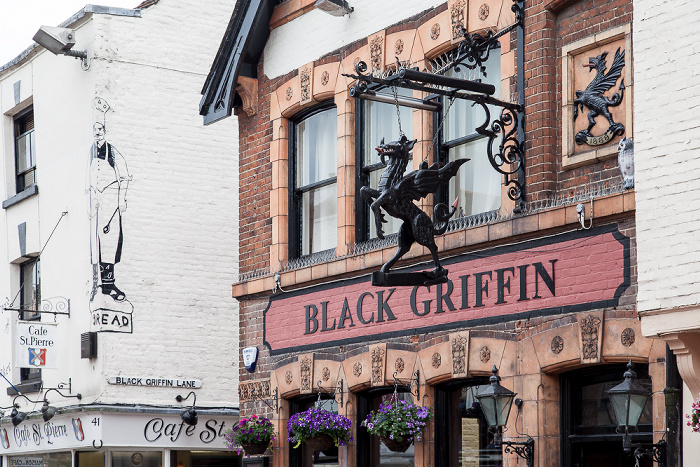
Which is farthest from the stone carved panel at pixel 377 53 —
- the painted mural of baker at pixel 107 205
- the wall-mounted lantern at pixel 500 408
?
the painted mural of baker at pixel 107 205

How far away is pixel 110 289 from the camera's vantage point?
18.1 m

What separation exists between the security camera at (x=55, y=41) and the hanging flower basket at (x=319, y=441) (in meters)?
8.13

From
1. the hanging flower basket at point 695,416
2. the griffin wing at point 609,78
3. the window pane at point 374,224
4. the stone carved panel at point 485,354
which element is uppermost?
the griffin wing at point 609,78

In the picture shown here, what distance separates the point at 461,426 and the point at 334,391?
6.44 feet

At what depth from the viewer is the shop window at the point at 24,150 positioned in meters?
20.5

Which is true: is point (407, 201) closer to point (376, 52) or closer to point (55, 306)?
point (376, 52)

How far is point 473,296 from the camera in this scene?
11727 millimetres

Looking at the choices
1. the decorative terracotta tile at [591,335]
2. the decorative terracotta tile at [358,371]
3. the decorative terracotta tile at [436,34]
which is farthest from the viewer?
the decorative terracotta tile at [358,371]

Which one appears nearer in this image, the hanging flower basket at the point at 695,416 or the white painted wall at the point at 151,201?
the hanging flower basket at the point at 695,416

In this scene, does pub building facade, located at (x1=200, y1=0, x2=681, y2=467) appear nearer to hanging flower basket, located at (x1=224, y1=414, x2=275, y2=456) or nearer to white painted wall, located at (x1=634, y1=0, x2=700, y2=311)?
hanging flower basket, located at (x1=224, y1=414, x2=275, y2=456)

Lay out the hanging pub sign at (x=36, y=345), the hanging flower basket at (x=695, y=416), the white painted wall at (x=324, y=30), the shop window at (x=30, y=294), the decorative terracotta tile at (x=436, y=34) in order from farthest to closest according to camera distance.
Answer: the shop window at (x=30, y=294), the hanging pub sign at (x=36, y=345), the white painted wall at (x=324, y=30), the decorative terracotta tile at (x=436, y=34), the hanging flower basket at (x=695, y=416)

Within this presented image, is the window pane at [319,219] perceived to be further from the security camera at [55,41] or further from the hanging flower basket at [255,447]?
the security camera at [55,41]

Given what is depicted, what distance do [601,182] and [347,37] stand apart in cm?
460

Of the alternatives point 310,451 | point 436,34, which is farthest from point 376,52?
point 310,451
